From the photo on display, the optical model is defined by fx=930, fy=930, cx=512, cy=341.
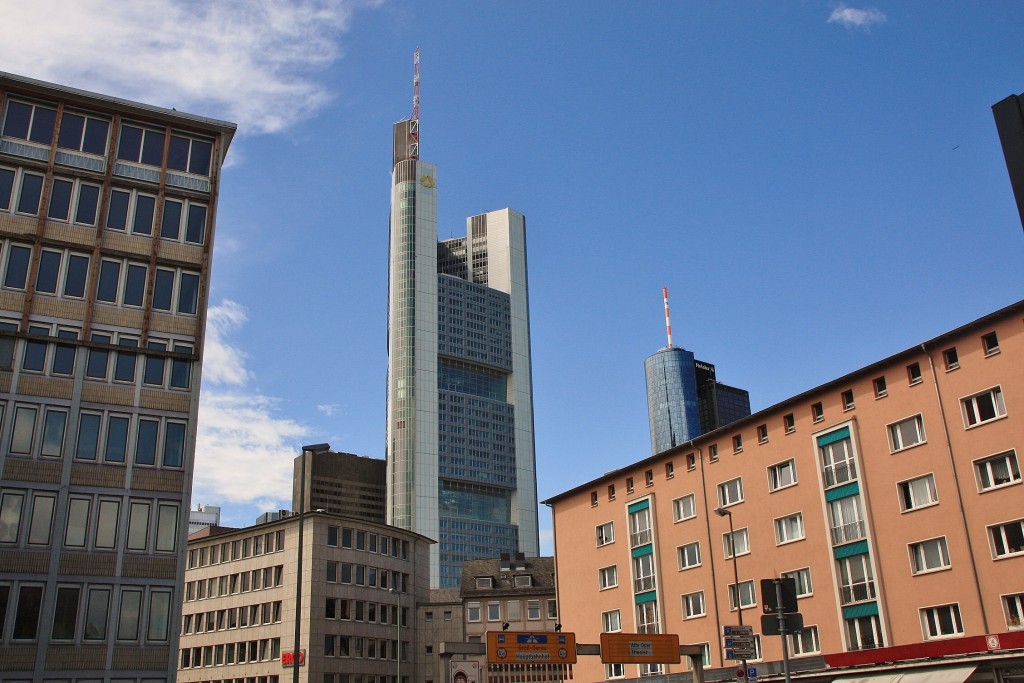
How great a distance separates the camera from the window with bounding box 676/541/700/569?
204ft

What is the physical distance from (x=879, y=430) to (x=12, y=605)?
145ft

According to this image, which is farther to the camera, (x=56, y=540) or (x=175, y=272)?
(x=175, y=272)

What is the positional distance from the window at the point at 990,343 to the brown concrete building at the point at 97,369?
4042 centimetres

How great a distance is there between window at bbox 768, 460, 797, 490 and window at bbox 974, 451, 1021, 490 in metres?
12.2

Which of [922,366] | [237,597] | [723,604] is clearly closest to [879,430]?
[922,366]

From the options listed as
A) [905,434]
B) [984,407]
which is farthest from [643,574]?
[984,407]

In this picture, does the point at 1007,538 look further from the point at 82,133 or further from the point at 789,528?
the point at 82,133

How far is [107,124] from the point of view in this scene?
49812 millimetres

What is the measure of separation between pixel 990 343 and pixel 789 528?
1618cm

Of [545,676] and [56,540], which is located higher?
[56,540]

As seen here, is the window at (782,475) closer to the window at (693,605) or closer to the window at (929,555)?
the window at (693,605)

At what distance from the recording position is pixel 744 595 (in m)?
57.8

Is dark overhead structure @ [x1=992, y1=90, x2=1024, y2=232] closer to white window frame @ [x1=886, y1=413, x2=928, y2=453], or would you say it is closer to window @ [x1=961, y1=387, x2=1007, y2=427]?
window @ [x1=961, y1=387, x2=1007, y2=427]

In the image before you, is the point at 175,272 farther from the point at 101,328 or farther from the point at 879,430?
the point at 879,430
